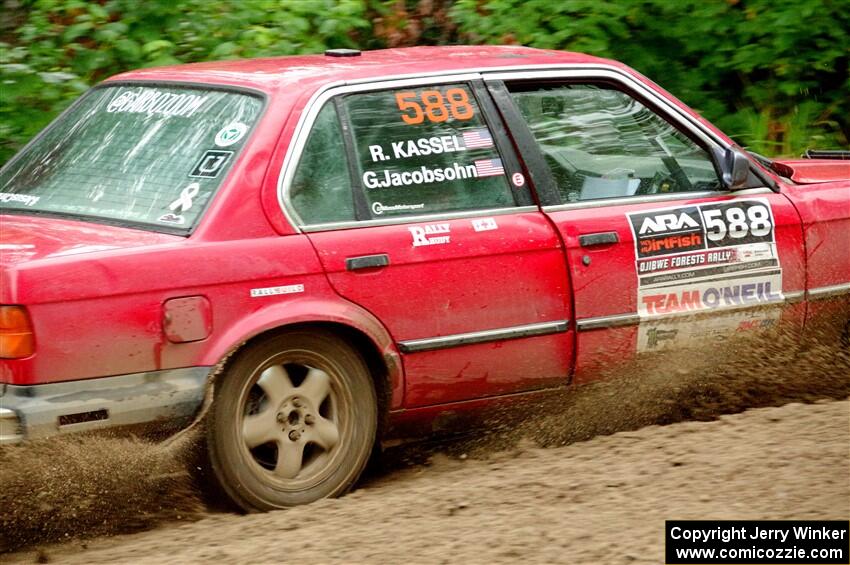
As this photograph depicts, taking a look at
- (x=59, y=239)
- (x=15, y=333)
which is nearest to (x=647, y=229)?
(x=59, y=239)

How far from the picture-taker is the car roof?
486cm

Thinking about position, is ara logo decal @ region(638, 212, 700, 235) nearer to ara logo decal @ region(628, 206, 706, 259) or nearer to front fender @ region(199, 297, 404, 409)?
ara logo decal @ region(628, 206, 706, 259)

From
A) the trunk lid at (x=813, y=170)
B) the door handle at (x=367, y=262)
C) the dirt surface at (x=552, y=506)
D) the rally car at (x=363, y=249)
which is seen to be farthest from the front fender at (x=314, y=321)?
the trunk lid at (x=813, y=170)

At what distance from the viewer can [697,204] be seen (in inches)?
212

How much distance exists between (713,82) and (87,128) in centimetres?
582

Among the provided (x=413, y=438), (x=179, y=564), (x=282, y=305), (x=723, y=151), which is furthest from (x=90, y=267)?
(x=723, y=151)

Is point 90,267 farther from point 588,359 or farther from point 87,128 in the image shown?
point 588,359

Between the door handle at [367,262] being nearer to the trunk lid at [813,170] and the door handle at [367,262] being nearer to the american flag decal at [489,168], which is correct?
the american flag decal at [489,168]

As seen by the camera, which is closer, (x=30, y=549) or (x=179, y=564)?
(x=179, y=564)

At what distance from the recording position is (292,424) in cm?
455

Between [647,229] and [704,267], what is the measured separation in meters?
0.31

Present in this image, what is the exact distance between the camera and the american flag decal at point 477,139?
5.02 meters

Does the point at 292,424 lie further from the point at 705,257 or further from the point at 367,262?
the point at 705,257

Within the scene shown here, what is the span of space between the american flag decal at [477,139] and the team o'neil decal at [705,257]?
66 centimetres
